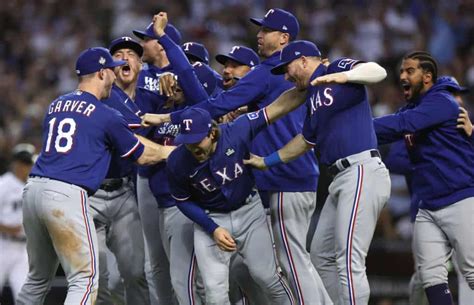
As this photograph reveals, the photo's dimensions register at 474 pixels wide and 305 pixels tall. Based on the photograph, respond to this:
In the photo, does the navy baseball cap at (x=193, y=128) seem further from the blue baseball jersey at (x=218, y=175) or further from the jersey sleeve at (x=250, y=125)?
the jersey sleeve at (x=250, y=125)

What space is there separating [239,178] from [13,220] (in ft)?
15.6

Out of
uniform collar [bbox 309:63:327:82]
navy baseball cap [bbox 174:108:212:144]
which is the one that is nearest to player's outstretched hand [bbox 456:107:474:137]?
uniform collar [bbox 309:63:327:82]

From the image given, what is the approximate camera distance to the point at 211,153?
7.59 metres

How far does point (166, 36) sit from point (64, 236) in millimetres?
1950

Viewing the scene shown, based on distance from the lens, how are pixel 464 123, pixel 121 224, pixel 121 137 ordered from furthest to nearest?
pixel 121 224
pixel 464 123
pixel 121 137

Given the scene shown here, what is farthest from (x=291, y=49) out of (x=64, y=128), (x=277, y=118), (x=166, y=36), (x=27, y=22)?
(x=27, y=22)

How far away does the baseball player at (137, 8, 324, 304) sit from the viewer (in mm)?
7770

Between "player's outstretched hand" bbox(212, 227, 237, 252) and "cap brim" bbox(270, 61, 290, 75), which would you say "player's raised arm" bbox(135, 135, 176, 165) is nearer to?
"player's outstretched hand" bbox(212, 227, 237, 252)

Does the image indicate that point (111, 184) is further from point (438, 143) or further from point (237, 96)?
point (438, 143)

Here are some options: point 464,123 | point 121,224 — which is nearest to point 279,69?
point 464,123

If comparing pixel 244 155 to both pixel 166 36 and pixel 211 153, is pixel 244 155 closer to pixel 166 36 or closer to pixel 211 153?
pixel 211 153

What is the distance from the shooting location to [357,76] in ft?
23.9

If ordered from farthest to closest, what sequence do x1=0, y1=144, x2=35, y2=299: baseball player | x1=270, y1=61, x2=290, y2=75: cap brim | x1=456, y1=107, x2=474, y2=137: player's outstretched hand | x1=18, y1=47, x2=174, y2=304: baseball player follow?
x1=0, y1=144, x2=35, y2=299: baseball player < x1=456, y1=107, x2=474, y2=137: player's outstretched hand < x1=270, y1=61, x2=290, y2=75: cap brim < x1=18, y1=47, x2=174, y2=304: baseball player

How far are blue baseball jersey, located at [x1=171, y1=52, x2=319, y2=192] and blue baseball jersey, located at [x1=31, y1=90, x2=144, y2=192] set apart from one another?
63cm
